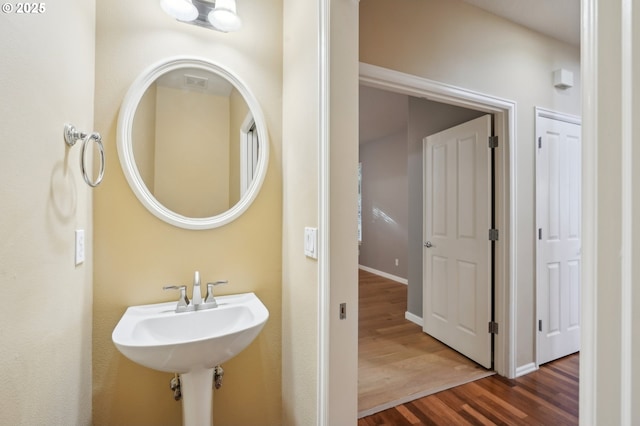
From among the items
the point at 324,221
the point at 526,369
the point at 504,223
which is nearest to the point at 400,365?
the point at 526,369

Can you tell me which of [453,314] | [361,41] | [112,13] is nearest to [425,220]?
[453,314]

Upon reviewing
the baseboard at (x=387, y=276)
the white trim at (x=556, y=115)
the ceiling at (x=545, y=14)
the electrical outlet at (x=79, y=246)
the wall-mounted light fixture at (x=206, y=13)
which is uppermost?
the ceiling at (x=545, y=14)

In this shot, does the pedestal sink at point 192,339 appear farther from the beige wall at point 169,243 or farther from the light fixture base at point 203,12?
the light fixture base at point 203,12

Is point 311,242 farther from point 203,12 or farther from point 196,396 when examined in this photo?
point 203,12

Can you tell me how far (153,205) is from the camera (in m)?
1.37

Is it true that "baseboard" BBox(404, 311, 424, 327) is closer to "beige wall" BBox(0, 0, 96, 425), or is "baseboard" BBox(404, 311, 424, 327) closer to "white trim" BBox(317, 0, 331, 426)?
"white trim" BBox(317, 0, 331, 426)

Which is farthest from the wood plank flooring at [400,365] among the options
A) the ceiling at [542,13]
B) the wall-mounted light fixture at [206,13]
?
the ceiling at [542,13]

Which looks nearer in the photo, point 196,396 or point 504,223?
point 196,396

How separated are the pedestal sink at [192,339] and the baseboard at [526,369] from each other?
2.10 metres

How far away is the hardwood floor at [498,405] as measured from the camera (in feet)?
5.66

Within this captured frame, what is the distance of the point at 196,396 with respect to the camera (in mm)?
1204

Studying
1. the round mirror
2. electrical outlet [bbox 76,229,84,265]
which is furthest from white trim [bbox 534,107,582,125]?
electrical outlet [bbox 76,229,84,265]

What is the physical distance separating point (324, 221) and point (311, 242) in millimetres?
149

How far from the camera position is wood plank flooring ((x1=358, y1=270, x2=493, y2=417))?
1.97 meters
